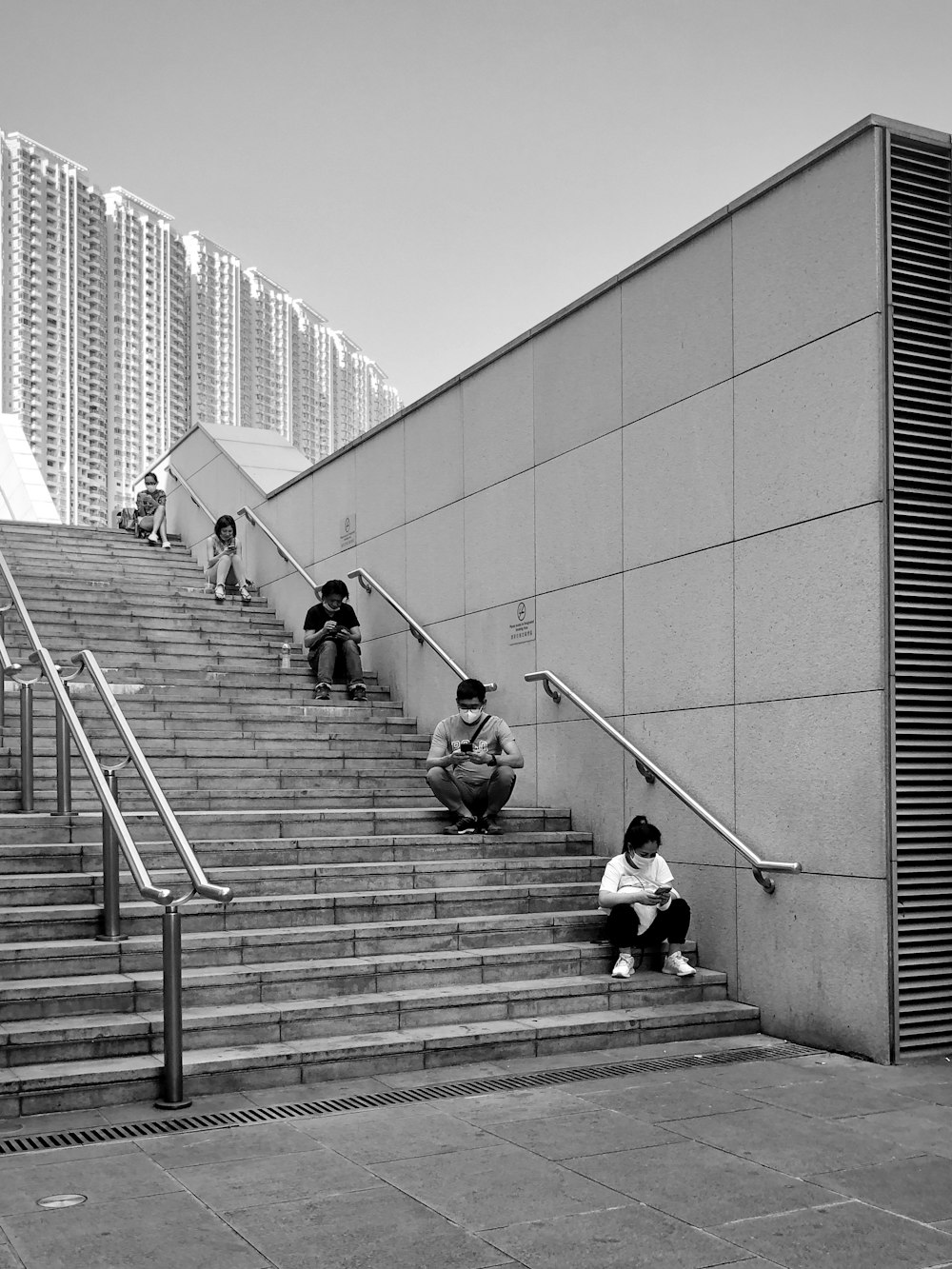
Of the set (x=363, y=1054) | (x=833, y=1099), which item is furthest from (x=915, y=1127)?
(x=363, y=1054)

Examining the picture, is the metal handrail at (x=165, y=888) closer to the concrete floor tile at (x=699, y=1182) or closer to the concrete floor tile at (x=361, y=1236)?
the concrete floor tile at (x=361, y=1236)

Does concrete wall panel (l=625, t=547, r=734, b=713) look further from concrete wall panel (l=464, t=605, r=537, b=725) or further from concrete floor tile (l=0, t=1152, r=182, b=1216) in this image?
concrete floor tile (l=0, t=1152, r=182, b=1216)

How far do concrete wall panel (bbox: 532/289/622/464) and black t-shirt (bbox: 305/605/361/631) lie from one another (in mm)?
2585

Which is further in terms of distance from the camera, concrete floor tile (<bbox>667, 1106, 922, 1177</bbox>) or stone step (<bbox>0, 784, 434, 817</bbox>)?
stone step (<bbox>0, 784, 434, 817</bbox>)

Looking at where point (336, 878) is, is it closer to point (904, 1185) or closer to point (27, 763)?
point (27, 763)

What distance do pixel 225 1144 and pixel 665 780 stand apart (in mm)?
3505

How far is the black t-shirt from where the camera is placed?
34.9 ft

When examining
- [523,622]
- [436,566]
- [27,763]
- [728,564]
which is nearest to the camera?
[728,564]

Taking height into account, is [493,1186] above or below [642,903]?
below

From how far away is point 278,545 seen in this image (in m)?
13.0

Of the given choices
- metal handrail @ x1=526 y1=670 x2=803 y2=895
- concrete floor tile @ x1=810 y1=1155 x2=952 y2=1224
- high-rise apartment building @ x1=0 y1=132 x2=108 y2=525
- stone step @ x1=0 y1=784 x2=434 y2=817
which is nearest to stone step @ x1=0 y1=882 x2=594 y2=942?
metal handrail @ x1=526 y1=670 x2=803 y2=895

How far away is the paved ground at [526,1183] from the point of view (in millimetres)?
3479

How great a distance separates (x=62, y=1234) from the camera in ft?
11.7

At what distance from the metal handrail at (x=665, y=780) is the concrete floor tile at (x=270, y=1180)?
2871 mm
